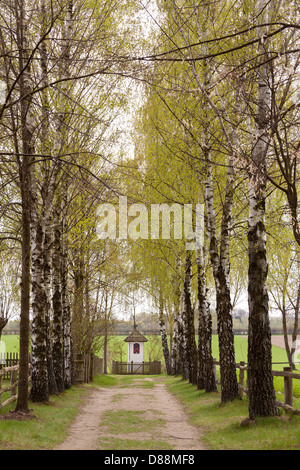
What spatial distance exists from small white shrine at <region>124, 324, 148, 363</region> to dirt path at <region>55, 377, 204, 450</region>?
91.7ft

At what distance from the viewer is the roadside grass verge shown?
6.77 m

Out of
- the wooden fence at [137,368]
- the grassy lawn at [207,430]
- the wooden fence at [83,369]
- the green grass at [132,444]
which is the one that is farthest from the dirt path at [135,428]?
the wooden fence at [137,368]

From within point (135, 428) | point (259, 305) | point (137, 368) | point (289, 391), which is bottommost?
point (137, 368)

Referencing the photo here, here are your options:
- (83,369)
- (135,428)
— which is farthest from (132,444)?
(83,369)

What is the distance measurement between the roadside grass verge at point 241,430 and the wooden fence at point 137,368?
94.5ft

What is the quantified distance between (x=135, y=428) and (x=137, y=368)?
3196 cm

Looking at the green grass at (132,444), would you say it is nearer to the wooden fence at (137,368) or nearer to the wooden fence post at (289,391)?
the wooden fence post at (289,391)

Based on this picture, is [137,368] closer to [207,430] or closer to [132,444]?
[207,430]

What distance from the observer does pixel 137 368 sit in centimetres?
4034

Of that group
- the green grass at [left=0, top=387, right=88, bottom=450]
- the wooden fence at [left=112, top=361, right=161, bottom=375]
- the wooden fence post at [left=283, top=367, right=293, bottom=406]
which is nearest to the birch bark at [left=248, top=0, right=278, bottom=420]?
the wooden fence post at [left=283, top=367, right=293, bottom=406]

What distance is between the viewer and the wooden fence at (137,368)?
39.6 m

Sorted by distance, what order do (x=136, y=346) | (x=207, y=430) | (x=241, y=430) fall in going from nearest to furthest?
(x=241, y=430) → (x=207, y=430) → (x=136, y=346)

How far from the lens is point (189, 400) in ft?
46.3
